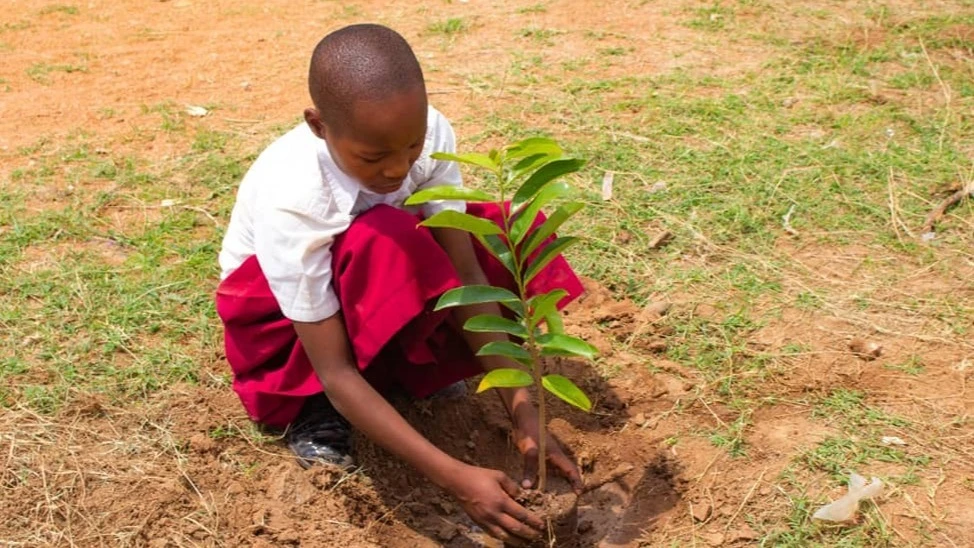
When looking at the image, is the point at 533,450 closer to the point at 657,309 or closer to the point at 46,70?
the point at 657,309

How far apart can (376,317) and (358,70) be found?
1.59 feet

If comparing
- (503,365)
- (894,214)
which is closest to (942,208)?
(894,214)

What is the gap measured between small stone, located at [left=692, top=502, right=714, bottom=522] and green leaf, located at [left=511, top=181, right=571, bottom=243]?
0.73m

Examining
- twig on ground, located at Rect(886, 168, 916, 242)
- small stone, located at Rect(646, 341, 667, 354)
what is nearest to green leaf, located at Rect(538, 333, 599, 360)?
small stone, located at Rect(646, 341, 667, 354)

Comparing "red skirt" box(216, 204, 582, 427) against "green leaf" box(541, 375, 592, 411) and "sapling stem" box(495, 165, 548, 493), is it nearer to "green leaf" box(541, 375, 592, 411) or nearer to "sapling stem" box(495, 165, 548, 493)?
"sapling stem" box(495, 165, 548, 493)

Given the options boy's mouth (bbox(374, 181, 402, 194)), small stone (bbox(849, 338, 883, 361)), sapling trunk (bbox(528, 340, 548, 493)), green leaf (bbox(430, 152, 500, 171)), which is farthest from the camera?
small stone (bbox(849, 338, 883, 361))

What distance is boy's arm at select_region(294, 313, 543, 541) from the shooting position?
1.93 metres

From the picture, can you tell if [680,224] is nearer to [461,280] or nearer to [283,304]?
[461,280]

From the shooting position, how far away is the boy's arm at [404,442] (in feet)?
6.35

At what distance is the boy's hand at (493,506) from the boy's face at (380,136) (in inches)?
22.9

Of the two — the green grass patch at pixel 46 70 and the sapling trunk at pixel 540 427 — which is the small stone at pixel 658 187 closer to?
the sapling trunk at pixel 540 427

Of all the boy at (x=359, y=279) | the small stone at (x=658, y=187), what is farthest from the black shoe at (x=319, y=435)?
the small stone at (x=658, y=187)

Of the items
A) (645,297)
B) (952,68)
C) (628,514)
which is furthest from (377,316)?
(952,68)

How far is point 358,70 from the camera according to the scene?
1.85 meters
